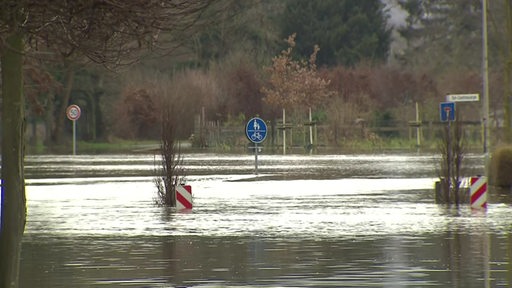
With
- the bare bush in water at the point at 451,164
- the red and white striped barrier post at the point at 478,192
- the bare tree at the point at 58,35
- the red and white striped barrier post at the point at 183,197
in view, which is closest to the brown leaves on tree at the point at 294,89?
the bare bush in water at the point at 451,164

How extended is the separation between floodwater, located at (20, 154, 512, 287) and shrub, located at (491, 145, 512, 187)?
1879 mm

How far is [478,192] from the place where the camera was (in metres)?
25.0

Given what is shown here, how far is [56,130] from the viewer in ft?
283

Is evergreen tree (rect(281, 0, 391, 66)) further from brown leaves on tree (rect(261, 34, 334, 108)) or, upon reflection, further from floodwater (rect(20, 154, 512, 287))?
floodwater (rect(20, 154, 512, 287))

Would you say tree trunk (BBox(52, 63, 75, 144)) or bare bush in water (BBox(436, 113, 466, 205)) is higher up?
tree trunk (BBox(52, 63, 75, 144))

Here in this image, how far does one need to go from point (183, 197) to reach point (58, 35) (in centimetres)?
1595

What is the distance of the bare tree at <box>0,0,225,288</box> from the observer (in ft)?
31.3

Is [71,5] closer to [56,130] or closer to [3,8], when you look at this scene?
[3,8]

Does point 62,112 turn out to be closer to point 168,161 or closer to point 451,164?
point 168,161

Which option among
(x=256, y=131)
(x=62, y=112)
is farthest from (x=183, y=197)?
(x=62, y=112)

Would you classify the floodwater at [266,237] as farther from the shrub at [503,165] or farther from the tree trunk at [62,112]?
the tree trunk at [62,112]

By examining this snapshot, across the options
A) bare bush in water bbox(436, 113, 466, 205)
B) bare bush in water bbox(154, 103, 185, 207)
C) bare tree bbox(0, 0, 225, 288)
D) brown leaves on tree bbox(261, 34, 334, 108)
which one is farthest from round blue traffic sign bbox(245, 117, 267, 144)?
brown leaves on tree bbox(261, 34, 334, 108)

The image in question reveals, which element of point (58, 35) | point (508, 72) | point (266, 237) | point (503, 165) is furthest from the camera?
point (508, 72)

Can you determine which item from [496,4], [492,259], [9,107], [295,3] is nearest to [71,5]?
[9,107]
